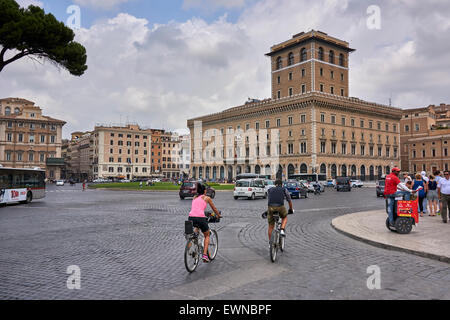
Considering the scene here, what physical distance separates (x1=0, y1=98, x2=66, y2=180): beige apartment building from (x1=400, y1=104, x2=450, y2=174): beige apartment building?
282 feet

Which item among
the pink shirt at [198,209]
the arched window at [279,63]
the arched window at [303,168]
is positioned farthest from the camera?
the arched window at [279,63]

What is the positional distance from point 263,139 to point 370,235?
66579mm

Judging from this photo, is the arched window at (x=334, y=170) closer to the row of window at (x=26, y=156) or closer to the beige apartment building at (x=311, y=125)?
the beige apartment building at (x=311, y=125)

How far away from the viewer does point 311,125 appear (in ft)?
218

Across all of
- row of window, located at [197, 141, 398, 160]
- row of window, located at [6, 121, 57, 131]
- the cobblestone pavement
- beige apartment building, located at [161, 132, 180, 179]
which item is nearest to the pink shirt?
the cobblestone pavement

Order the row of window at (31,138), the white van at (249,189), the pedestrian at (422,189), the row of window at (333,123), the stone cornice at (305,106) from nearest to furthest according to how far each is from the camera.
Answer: the pedestrian at (422,189) → the white van at (249,189) → the stone cornice at (305,106) → the row of window at (333,123) → the row of window at (31,138)

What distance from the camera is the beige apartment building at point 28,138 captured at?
275 ft

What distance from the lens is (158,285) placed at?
5551mm

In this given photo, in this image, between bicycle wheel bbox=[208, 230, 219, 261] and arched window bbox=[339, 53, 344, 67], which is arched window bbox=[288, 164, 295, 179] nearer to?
arched window bbox=[339, 53, 344, 67]

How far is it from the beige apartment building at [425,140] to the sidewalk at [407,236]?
79377 millimetres

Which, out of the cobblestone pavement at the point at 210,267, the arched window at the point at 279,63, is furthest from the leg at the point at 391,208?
the arched window at the point at 279,63

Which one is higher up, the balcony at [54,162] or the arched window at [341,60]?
the arched window at [341,60]
